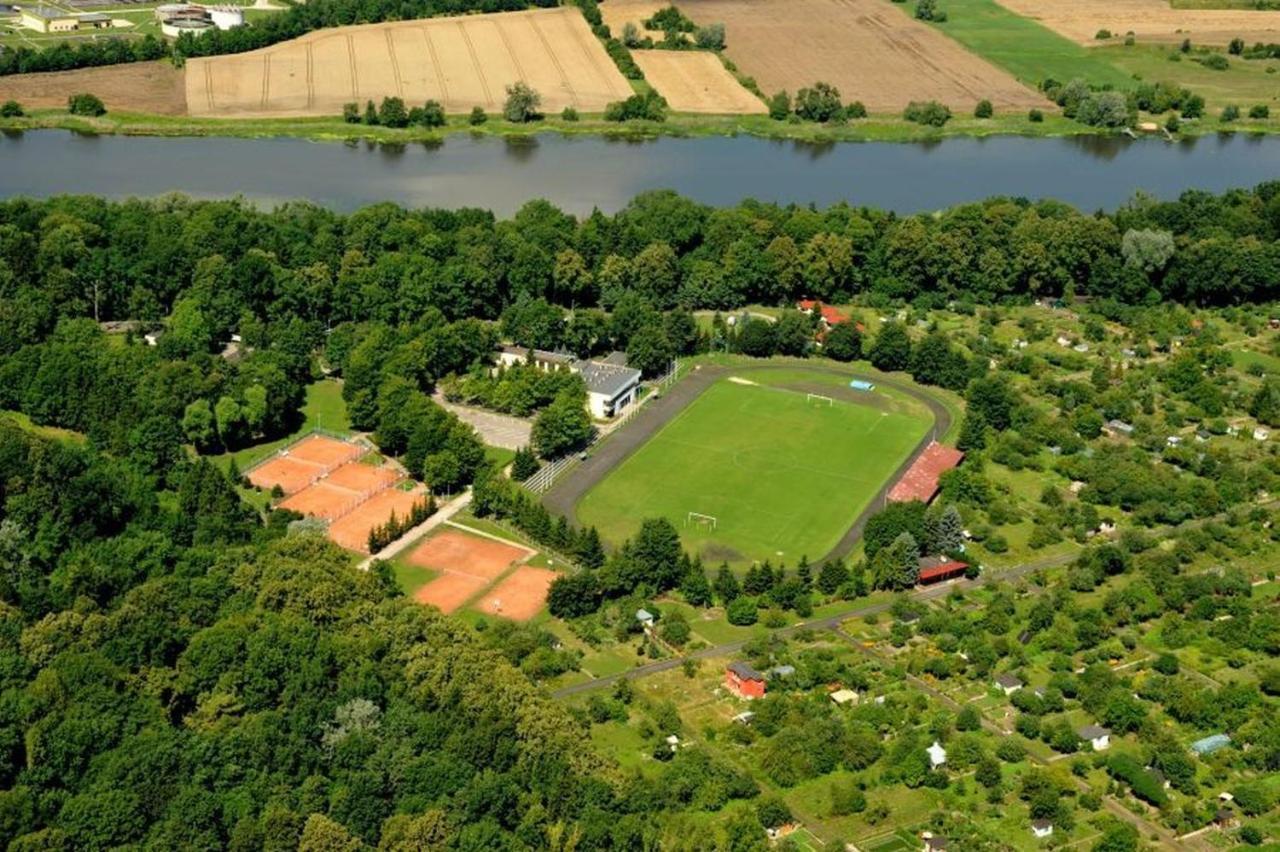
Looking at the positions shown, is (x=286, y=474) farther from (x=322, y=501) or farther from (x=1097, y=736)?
(x=1097, y=736)

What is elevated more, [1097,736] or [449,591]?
[1097,736]

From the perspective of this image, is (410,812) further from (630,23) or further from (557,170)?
(630,23)

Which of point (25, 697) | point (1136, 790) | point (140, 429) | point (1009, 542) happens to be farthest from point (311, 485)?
point (1136, 790)

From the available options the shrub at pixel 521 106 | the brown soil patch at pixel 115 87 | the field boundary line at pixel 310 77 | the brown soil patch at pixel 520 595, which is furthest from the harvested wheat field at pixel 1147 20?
the brown soil patch at pixel 520 595

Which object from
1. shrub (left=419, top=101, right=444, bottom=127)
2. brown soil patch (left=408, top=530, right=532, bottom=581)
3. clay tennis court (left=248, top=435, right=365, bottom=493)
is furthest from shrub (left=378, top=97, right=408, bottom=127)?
brown soil patch (left=408, top=530, right=532, bottom=581)

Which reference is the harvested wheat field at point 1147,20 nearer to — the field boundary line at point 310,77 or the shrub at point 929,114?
the shrub at point 929,114

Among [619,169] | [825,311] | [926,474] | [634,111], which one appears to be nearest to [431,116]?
[634,111]
